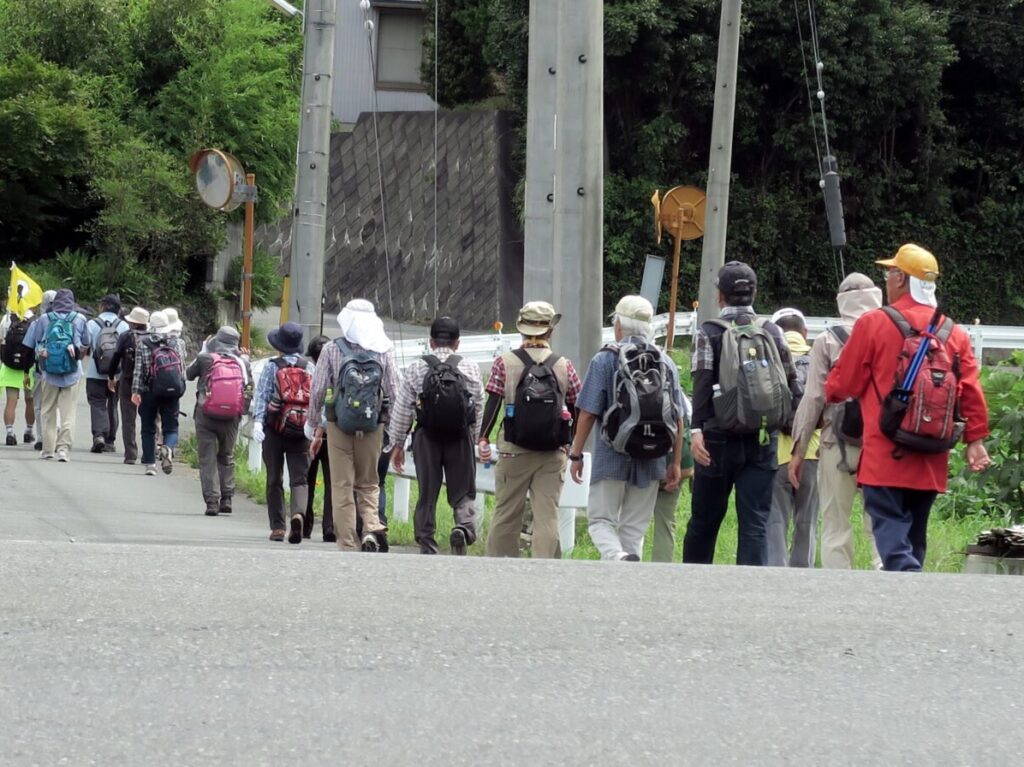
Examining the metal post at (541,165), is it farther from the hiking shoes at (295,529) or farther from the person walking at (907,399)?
the person walking at (907,399)

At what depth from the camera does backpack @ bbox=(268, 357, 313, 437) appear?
12148 mm

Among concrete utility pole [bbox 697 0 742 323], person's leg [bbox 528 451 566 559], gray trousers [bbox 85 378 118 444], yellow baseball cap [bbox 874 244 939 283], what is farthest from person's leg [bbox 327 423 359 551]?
concrete utility pole [bbox 697 0 742 323]

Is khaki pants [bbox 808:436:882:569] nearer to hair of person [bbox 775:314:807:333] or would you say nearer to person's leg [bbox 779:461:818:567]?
person's leg [bbox 779:461:818:567]

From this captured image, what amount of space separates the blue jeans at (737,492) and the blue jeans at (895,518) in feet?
3.02

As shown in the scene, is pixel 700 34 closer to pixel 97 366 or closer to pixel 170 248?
pixel 170 248

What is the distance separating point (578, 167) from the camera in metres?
12.2

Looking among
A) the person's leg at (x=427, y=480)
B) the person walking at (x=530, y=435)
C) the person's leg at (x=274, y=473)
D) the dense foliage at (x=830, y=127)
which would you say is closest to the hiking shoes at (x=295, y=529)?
the person's leg at (x=274, y=473)

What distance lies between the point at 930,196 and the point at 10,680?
4123 centimetres

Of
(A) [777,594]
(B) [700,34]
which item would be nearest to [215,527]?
(A) [777,594]

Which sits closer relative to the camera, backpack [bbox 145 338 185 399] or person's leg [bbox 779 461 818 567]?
person's leg [bbox 779 461 818 567]

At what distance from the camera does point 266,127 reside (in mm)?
34250

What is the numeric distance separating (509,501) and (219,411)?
16.1ft

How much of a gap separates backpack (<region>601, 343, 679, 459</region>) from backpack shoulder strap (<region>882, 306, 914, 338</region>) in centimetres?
174

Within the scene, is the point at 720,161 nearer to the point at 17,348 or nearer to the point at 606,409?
the point at 17,348
